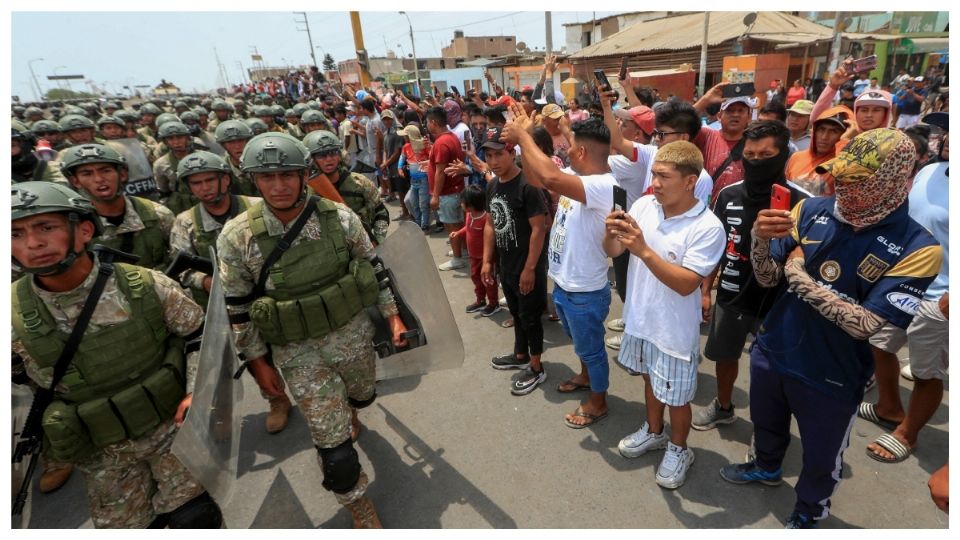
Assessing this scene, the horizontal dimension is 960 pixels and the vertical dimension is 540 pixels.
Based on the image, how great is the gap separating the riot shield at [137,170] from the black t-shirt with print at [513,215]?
159 inches

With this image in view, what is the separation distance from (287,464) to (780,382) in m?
2.94

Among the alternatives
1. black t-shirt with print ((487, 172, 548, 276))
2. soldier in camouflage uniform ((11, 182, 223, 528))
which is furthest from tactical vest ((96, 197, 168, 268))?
black t-shirt with print ((487, 172, 548, 276))

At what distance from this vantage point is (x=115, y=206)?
2.99 m

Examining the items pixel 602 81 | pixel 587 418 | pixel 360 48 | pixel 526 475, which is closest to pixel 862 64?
pixel 602 81

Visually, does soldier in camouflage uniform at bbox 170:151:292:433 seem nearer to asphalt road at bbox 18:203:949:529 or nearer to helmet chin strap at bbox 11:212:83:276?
asphalt road at bbox 18:203:949:529

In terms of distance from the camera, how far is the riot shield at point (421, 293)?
2.91 meters

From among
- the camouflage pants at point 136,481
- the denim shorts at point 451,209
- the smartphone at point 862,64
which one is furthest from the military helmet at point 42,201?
the smartphone at point 862,64

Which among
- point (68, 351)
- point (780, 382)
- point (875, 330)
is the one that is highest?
point (68, 351)

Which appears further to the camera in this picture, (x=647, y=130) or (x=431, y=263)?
(x=647, y=130)

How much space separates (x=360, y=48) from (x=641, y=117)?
17357 millimetres

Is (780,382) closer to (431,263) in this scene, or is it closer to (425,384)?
(431,263)

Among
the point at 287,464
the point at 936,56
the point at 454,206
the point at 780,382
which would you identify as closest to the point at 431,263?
the point at 287,464

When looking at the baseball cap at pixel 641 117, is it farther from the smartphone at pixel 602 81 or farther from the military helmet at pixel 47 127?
the military helmet at pixel 47 127

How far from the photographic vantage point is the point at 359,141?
31.8ft
